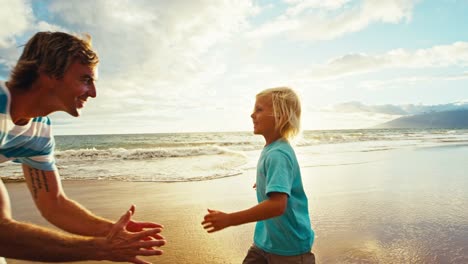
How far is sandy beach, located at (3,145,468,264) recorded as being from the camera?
157 inches

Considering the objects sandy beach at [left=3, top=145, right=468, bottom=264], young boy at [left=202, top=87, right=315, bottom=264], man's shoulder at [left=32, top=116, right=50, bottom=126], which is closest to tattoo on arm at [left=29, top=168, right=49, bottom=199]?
man's shoulder at [left=32, top=116, right=50, bottom=126]

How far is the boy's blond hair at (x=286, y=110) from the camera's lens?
272cm

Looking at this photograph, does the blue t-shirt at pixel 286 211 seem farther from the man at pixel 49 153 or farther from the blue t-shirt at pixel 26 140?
the blue t-shirt at pixel 26 140

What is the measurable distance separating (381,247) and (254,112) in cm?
275

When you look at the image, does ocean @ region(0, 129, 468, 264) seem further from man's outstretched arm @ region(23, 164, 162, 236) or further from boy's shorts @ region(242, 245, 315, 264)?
man's outstretched arm @ region(23, 164, 162, 236)

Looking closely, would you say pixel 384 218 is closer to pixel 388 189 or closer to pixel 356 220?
pixel 356 220

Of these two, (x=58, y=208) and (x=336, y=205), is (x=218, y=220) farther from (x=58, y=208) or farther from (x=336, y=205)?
(x=336, y=205)

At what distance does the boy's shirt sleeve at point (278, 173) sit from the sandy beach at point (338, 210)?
202cm

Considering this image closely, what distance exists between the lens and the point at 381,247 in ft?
13.3

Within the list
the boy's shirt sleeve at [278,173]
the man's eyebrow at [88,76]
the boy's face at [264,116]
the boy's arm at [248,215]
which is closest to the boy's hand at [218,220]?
the boy's arm at [248,215]

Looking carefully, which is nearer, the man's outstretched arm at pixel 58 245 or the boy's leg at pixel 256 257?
the man's outstretched arm at pixel 58 245

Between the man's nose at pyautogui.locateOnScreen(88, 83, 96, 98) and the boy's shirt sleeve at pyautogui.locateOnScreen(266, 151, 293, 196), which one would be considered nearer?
the boy's shirt sleeve at pyautogui.locateOnScreen(266, 151, 293, 196)

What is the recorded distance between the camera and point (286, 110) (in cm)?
273

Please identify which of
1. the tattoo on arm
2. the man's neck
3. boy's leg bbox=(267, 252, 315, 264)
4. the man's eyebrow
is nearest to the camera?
the man's neck
